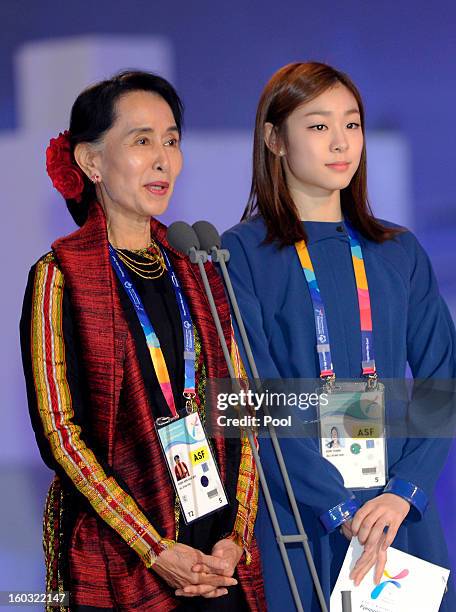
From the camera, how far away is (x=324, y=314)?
306 cm

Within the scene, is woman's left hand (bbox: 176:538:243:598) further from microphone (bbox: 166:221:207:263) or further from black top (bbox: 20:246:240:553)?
microphone (bbox: 166:221:207:263)

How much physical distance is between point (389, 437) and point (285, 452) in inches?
12.4

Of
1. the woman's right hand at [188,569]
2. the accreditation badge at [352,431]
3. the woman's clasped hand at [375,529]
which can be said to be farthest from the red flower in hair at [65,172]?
the woman's clasped hand at [375,529]

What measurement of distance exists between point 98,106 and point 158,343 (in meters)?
0.65

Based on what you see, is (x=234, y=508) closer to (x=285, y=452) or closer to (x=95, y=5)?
(x=285, y=452)

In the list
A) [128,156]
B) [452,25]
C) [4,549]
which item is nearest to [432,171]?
[452,25]

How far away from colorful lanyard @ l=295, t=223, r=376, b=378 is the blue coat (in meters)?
0.02

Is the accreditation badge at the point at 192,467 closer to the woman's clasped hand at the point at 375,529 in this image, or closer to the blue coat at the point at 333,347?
the blue coat at the point at 333,347

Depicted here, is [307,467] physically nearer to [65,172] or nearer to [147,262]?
[147,262]

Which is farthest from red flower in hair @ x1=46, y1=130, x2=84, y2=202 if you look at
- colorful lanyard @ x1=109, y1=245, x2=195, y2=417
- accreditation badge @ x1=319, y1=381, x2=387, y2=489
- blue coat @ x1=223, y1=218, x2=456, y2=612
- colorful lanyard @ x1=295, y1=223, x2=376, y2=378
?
accreditation badge @ x1=319, y1=381, x2=387, y2=489

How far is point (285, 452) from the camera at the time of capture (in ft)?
9.78

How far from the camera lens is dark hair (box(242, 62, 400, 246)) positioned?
318 centimetres

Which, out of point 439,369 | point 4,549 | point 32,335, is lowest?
point 4,549

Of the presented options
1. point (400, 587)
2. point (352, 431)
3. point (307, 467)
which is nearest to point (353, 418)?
point (352, 431)
